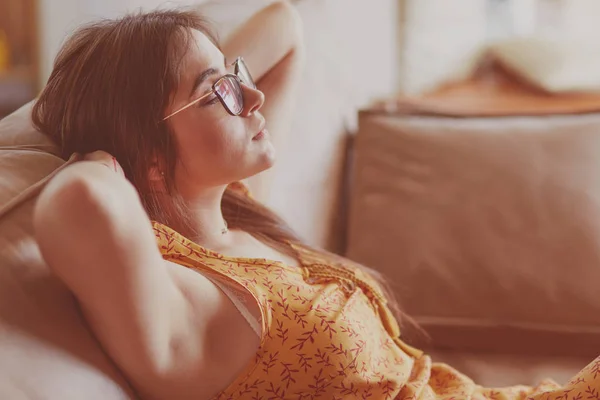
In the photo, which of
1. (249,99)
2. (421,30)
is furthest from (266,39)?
(421,30)

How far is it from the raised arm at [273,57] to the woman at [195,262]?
26 cm

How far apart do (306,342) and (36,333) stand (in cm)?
33

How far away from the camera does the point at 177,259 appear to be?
1.02 m

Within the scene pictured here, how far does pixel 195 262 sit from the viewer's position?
1.02 m

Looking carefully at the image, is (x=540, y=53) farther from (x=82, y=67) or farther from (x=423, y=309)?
(x=82, y=67)

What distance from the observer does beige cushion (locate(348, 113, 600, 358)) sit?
5.25 feet

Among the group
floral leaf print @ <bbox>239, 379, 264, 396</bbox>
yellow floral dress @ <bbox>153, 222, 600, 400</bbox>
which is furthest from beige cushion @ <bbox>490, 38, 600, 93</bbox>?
floral leaf print @ <bbox>239, 379, 264, 396</bbox>

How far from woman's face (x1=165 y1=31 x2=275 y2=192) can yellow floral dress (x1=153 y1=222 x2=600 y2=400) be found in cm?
10

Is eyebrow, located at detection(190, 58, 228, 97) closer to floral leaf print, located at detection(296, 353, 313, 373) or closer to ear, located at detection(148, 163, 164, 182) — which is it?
ear, located at detection(148, 163, 164, 182)

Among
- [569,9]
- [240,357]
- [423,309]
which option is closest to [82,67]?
[240,357]

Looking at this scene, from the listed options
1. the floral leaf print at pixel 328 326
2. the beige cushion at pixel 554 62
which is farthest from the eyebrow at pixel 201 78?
the beige cushion at pixel 554 62

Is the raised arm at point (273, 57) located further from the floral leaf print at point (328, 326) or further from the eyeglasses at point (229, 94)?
the floral leaf print at point (328, 326)

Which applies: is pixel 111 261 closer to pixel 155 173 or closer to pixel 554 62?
pixel 155 173

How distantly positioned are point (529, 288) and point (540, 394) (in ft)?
1.57
